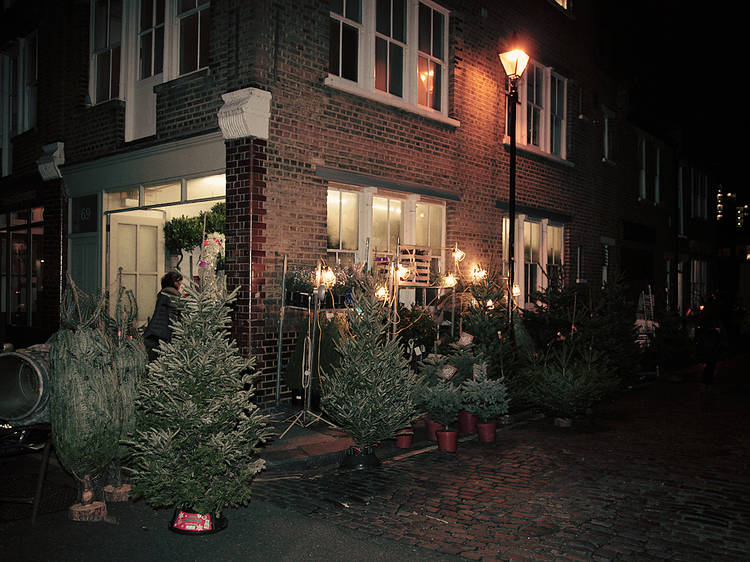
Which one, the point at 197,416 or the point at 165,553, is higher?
the point at 197,416

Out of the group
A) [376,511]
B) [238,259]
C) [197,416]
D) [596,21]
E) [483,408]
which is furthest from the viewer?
[596,21]

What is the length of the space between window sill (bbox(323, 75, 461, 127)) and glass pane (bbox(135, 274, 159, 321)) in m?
5.24

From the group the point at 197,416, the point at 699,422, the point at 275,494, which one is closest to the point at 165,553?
the point at 197,416

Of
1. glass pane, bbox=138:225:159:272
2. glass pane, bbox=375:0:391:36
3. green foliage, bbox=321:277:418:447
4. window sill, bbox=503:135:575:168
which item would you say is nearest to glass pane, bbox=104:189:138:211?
glass pane, bbox=138:225:159:272

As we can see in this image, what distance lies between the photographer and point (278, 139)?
939 cm

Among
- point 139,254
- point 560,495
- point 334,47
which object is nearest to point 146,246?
A: point 139,254

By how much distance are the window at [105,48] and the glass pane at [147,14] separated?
765mm

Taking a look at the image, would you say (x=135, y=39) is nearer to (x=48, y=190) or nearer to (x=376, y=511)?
(x=48, y=190)

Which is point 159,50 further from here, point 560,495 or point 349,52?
point 560,495

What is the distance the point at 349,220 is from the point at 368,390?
4377 millimetres

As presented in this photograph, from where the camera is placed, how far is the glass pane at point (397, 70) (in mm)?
11539

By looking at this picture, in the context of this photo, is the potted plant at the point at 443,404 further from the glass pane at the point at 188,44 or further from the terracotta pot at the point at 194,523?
the glass pane at the point at 188,44

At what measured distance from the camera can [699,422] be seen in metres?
9.57

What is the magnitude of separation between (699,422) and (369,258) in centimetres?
555
